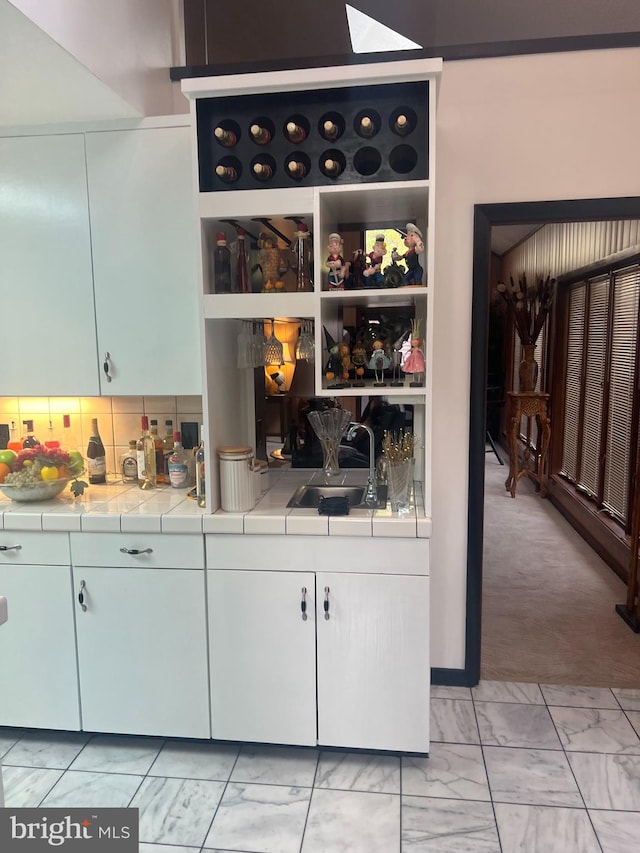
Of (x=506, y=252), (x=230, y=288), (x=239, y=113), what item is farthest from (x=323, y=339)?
(x=506, y=252)

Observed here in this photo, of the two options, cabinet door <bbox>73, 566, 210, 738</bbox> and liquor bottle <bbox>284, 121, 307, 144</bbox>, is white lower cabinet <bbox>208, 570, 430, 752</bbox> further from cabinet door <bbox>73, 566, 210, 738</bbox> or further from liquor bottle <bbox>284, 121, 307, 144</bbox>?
liquor bottle <bbox>284, 121, 307, 144</bbox>

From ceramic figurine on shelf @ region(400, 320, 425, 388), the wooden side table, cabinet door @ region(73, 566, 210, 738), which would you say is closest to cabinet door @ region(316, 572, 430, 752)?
cabinet door @ region(73, 566, 210, 738)

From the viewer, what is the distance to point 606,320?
4367mm

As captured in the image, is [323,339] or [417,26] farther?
[417,26]

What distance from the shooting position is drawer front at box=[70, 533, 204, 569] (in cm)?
207

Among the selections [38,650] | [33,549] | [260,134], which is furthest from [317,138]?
[38,650]

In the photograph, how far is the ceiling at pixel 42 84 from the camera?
1599mm

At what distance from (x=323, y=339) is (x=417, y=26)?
2.05m

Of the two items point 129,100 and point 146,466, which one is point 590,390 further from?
point 129,100

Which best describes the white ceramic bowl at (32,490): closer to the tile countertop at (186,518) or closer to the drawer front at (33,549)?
the tile countertop at (186,518)

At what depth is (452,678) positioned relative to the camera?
2.58 meters

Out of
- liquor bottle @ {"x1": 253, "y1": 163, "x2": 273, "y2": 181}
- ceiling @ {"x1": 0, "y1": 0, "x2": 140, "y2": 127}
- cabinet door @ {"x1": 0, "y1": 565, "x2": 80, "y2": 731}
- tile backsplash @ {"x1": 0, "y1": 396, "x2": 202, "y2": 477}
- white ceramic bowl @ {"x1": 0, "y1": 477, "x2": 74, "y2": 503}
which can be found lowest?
cabinet door @ {"x1": 0, "y1": 565, "x2": 80, "y2": 731}

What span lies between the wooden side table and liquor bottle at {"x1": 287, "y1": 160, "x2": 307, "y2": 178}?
411cm

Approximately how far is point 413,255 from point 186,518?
1212mm
